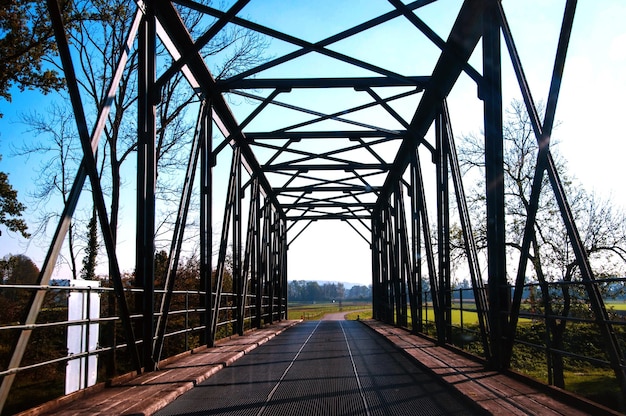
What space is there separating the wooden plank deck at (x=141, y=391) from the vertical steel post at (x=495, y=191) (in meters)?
3.57

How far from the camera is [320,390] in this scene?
611 cm

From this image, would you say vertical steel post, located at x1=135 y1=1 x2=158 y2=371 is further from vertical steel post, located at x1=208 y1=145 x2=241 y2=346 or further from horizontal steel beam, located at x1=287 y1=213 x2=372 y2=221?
horizontal steel beam, located at x1=287 y1=213 x2=372 y2=221

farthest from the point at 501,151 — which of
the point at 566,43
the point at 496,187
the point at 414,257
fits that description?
the point at 414,257

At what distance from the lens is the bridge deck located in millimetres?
4863

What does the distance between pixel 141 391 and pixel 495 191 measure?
15.0ft

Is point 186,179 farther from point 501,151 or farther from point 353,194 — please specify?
point 353,194

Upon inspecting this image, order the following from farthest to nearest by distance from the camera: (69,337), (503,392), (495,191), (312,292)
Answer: (312,292), (495,191), (503,392), (69,337)

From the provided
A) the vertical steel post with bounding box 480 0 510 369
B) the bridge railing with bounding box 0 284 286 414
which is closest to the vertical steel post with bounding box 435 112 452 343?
the vertical steel post with bounding box 480 0 510 369

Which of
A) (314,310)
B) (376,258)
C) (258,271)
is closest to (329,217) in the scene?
(376,258)

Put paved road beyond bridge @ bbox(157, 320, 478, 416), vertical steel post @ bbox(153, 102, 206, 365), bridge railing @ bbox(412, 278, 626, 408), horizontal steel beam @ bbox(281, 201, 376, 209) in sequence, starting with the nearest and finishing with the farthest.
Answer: paved road beyond bridge @ bbox(157, 320, 478, 416), vertical steel post @ bbox(153, 102, 206, 365), bridge railing @ bbox(412, 278, 626, 408), horizontal steel beam @ bbox(281, 201, 376, 209)

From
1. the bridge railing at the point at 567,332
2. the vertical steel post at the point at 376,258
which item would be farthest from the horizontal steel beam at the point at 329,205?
the bridge railing at the point at 567,332

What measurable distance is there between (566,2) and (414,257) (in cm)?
984

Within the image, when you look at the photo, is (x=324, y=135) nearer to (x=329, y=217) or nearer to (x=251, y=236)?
(x=251, y=236)

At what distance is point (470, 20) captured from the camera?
26.6 feet
